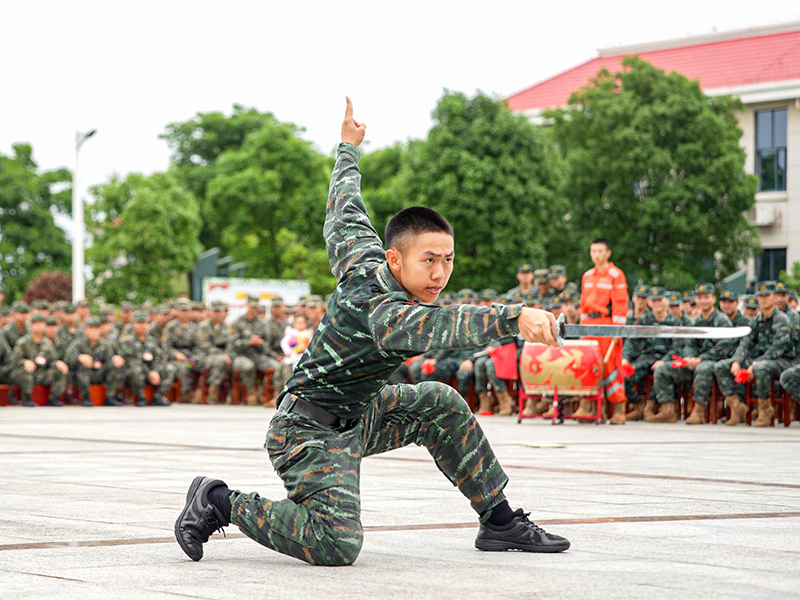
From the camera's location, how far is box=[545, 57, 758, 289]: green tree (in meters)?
35.1

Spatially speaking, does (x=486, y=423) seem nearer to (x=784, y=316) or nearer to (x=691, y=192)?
(x=784, y=316)

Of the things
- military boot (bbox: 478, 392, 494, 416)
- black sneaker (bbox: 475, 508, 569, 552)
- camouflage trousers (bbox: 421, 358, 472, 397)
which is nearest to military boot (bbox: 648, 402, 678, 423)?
military boot (bbox: 478, 392, 494, 416)

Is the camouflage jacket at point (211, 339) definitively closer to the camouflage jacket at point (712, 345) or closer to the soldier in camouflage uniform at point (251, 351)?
the soldier in camouflage uniform at point (251, 351)

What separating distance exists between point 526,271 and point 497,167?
17712mm

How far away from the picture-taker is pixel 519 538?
17.2 feet

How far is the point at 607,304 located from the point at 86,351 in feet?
37.7

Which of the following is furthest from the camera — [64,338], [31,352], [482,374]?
[64,338]

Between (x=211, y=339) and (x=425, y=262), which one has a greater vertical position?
(x=425, y=262)

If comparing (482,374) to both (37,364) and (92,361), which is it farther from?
(37,364)

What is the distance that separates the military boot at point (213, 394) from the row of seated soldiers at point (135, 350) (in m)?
0.02

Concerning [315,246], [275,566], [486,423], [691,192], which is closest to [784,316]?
[486,423]

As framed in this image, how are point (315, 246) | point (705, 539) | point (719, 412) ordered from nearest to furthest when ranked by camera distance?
point (705, 539), point (719, 412), point (315, 246)

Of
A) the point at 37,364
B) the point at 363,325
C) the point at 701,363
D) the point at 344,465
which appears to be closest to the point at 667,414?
the point at 701,363

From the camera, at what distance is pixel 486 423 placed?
677 inches
